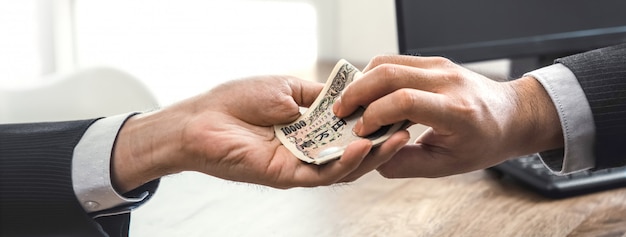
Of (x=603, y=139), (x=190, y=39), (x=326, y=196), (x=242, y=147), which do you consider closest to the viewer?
(x=242, y=147)

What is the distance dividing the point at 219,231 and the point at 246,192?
5.7 inches

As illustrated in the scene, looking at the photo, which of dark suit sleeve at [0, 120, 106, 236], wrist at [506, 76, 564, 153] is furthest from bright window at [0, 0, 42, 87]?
wrist at [506, 76, 564, 153]

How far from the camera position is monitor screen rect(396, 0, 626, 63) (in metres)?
1.04

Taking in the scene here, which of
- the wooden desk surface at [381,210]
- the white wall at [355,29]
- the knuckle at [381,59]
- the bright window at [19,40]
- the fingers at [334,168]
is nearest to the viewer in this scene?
the fingers at [334,168]

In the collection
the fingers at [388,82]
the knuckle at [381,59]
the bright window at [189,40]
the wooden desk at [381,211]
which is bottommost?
the wooden desk at [381,211]

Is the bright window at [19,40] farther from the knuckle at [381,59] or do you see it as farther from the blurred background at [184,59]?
the knuckle at [381,59]

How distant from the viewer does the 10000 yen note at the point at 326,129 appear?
72cm

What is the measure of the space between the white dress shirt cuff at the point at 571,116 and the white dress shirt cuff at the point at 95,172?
18.6 inches

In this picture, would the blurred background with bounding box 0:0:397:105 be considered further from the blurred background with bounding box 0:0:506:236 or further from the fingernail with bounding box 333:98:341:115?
the fingernail with bounding box 333:98:341:115

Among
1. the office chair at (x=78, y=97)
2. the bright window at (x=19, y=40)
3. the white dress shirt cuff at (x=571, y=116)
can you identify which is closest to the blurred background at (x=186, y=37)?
the bright window at (x=19, y=40)

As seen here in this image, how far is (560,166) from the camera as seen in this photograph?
2.84 feet

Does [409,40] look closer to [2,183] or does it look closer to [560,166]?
[560,166]

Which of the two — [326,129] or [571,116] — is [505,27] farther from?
[326,129]

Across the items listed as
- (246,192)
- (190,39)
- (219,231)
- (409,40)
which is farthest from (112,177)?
(190,39)
